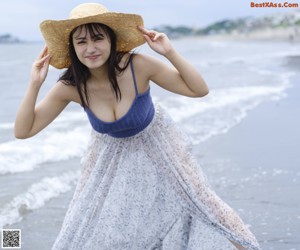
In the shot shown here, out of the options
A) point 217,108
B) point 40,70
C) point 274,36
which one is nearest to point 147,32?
point 40,70

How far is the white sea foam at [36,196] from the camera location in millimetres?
5367

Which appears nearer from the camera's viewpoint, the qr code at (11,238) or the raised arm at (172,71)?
the raised arm at (172,71)

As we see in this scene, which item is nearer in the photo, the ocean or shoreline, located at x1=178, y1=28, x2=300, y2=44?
the ocean

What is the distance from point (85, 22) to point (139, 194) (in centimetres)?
99

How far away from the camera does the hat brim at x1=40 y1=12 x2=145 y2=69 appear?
2914 millimetres

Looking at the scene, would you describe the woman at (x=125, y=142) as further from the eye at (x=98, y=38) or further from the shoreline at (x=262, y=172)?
the shoreline at (x=262, y=172)

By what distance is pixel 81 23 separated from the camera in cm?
292

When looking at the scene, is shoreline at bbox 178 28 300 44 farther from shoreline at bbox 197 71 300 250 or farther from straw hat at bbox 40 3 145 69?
straw hat at bbox 40 3 145 69

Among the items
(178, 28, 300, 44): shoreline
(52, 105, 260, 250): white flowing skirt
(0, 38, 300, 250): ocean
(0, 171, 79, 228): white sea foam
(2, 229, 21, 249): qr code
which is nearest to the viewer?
(52, 105, 260, 250): white flowing skirt

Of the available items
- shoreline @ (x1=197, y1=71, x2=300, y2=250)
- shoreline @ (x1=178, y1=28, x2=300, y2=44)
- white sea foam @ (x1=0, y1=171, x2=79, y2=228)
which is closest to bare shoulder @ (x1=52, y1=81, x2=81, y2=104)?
shoreline @ (x1=197, y1=71, x2=300, y2=250)

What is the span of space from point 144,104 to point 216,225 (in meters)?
0.76

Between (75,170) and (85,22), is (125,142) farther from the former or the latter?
(75,170)

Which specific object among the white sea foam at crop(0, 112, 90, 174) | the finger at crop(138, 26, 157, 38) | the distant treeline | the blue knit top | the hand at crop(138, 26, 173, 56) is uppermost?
the finger at crop(138, 26, 157, 38)

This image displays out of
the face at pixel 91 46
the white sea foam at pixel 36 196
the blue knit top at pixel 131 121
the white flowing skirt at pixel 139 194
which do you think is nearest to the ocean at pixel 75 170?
the white sea foam at pixel 36 196
